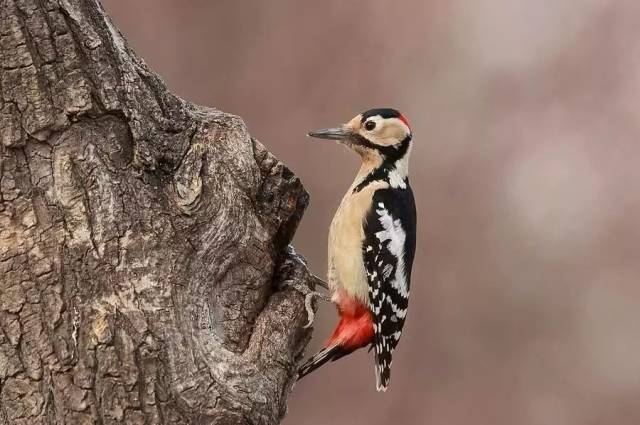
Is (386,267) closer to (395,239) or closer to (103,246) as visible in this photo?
(395,239)

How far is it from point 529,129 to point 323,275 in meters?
1.12

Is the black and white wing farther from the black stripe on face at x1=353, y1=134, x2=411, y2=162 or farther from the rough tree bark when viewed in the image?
the rough tree bark

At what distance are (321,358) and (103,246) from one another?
2.99ft

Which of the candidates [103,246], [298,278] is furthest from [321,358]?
[103,246]

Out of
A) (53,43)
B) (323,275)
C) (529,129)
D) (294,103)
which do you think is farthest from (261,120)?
(53,43)

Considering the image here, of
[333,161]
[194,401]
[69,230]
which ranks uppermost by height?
[333,161]

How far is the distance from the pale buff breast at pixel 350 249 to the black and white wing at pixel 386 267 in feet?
0.06

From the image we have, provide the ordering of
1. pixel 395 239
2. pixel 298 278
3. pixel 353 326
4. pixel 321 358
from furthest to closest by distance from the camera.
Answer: pixel 395 239, pixel 353 326, pixel 321 358, pixel 298 278

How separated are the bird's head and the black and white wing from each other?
14 cm

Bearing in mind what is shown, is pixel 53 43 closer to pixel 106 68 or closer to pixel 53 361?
pixel 106 68

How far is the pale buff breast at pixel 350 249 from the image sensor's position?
111 inches

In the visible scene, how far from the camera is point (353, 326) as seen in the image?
9.07 ft

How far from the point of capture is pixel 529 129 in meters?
4.09

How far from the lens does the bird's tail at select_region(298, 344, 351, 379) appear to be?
2.49m
